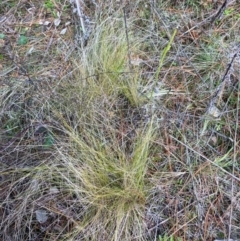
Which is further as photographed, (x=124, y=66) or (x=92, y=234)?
(x=124, y=66)

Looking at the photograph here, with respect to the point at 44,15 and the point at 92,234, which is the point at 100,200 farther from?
the point at 44,15

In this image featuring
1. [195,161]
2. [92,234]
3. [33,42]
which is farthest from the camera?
[33,42]

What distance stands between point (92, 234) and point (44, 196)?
0.25 metres

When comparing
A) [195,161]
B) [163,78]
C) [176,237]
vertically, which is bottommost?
[176,237]

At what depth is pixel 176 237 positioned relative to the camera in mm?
1508

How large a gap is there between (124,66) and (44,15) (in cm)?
69

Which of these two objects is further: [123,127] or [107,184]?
[123,127]

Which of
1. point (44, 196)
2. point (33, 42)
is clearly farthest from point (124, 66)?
point (44, 196)

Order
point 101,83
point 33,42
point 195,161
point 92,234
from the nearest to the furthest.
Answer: point 92,234
point 195,161
point 101,83
point 33,42

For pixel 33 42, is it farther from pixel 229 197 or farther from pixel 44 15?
pixel 229 197

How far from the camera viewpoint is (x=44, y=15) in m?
2.28

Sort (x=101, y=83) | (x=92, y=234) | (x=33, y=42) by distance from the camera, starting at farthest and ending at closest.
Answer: (x=33, y=42), (x=101, y=83), (x=92, y=234)

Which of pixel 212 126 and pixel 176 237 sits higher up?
pixel 212 126

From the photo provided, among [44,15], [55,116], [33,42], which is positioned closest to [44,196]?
[55,116]
